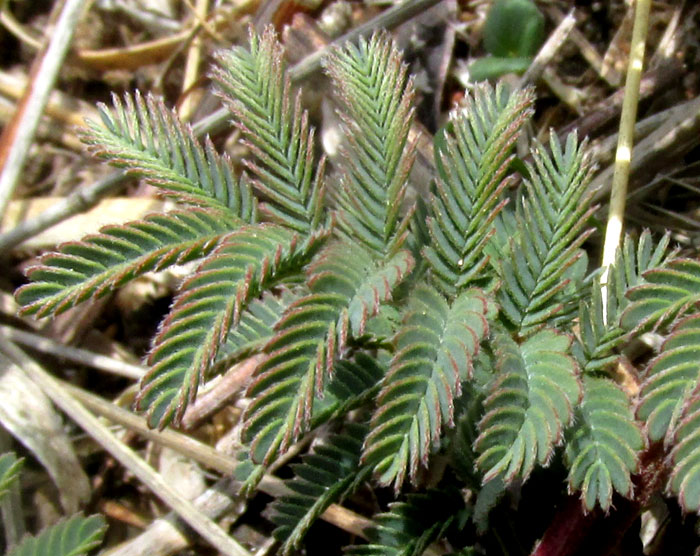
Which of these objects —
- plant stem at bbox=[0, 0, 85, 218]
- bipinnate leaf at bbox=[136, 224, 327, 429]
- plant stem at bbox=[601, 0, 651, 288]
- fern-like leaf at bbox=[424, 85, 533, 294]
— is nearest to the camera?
bipinnate leaf at bbox=[136, 224, 327, 429]

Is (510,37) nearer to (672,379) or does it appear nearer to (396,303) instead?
(396,303)

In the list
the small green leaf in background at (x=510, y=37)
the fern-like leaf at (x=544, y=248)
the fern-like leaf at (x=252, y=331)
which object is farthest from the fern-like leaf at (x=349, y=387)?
the small green leaf in background at (x=510, y=37)

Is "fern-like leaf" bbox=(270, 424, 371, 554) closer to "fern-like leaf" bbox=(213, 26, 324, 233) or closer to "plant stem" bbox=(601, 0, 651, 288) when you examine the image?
"fern-like leaf" bbox=(213, 26, 324, 233)

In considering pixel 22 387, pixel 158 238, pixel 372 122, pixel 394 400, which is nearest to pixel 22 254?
pixel 22 387

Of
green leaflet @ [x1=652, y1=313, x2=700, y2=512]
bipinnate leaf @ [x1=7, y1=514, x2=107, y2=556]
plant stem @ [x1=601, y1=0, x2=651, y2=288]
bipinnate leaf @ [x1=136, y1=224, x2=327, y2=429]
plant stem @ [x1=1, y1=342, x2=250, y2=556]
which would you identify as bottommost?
bipinnate leaf @ [x1=7, y1=514, x2=107, y2=556]

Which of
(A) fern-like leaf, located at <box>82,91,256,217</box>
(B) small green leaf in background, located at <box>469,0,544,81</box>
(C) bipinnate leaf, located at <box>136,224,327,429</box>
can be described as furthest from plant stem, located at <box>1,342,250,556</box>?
(B) small green leaf in background, located at <box>469,0,544,81</box>

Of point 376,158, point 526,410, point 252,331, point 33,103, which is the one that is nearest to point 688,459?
point 526,410
